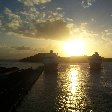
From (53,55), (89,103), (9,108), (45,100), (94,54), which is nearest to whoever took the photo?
(9,108)

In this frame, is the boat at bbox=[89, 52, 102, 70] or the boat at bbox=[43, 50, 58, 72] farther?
the boat at bbox=[89, 52, 102, 70]

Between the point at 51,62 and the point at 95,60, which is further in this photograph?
the point at 95,60

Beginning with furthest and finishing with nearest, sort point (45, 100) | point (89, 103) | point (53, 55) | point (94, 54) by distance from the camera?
point (94, 54) → point (53, 55) → point (45, 100) → point (89, 103)

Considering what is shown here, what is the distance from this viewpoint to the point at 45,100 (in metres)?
36.0

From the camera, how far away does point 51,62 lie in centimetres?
11400

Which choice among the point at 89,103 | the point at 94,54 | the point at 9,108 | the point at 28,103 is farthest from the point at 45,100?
the point at 94,54

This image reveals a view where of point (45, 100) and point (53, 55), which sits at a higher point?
point (53, 55)

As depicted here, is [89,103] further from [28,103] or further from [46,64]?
[46,64]

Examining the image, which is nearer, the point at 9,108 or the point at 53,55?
the point at 9,108

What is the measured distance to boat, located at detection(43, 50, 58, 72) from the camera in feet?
374

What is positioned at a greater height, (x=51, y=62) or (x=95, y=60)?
(x=95, y=60)

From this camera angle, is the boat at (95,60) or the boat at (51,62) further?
the boat at (95,60)

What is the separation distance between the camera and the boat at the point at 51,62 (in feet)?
374

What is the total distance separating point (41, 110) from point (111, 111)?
330 inches
